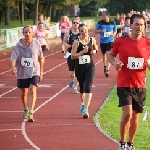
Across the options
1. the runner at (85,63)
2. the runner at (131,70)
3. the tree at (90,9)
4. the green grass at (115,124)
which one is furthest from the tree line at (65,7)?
the runner at (131,70)

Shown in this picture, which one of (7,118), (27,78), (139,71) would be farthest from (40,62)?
(139,71)

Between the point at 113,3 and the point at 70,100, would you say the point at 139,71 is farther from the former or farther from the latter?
the point at 113,3

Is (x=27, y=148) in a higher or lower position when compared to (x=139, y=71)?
lower

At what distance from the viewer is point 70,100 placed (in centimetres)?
1706

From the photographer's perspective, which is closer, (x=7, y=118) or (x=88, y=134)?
(x=88, y=134)

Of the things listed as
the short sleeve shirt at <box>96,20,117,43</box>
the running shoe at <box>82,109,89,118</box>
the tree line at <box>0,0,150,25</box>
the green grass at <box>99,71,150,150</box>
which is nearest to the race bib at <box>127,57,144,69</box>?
the green grass at <box>99,71,150,150</box>

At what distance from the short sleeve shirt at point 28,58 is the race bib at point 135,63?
13.3ft

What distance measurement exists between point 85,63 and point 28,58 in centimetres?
127

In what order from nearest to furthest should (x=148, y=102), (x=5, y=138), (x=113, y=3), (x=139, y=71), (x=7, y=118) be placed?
(x=139, y=71), (x=5, y=138), (x=7, y=118), (x=148, y=102), (x=113, y=3)

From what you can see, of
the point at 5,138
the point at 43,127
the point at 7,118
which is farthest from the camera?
the point at 7,118

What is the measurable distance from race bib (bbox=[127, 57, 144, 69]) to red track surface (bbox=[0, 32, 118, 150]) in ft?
5.08

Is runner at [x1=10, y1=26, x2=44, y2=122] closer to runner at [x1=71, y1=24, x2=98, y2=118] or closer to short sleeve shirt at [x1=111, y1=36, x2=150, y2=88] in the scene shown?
runner at [x1=71, y1=24, x2=98, y2=118]

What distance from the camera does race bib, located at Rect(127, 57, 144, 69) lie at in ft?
31.9

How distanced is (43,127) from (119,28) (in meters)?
24.8
